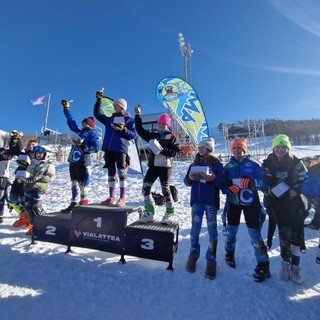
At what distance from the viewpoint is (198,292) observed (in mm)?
3143

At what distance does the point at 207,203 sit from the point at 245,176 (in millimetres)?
714

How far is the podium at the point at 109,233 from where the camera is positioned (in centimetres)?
364

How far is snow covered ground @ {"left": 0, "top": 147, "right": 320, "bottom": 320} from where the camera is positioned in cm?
280

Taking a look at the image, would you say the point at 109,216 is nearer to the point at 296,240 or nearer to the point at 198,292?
the point at 198,292

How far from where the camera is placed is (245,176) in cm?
361

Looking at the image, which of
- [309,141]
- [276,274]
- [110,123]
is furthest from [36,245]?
[309,141]

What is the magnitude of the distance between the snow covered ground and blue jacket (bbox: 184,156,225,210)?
106cm

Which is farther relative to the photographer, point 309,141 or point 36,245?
point 309,141

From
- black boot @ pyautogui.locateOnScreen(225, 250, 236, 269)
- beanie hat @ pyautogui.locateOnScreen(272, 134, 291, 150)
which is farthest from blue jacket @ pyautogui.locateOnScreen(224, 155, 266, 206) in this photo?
black boot @ pyautogui.locateOnScreen(225, 250, 236, 269)

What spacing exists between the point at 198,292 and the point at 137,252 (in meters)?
1.09

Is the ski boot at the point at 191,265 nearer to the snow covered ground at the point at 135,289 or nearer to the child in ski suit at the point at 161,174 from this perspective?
the snow covered ground at the point at 135,289

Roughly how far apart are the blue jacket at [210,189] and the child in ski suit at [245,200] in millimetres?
143

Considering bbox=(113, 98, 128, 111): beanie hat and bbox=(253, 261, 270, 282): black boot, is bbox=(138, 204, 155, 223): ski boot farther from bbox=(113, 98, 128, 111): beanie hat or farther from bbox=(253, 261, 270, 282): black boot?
bbox=(113, 98, 128, 111): beanie hat

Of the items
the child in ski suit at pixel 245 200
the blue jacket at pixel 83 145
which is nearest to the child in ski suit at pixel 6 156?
the blue jacket at pixel 83 145
